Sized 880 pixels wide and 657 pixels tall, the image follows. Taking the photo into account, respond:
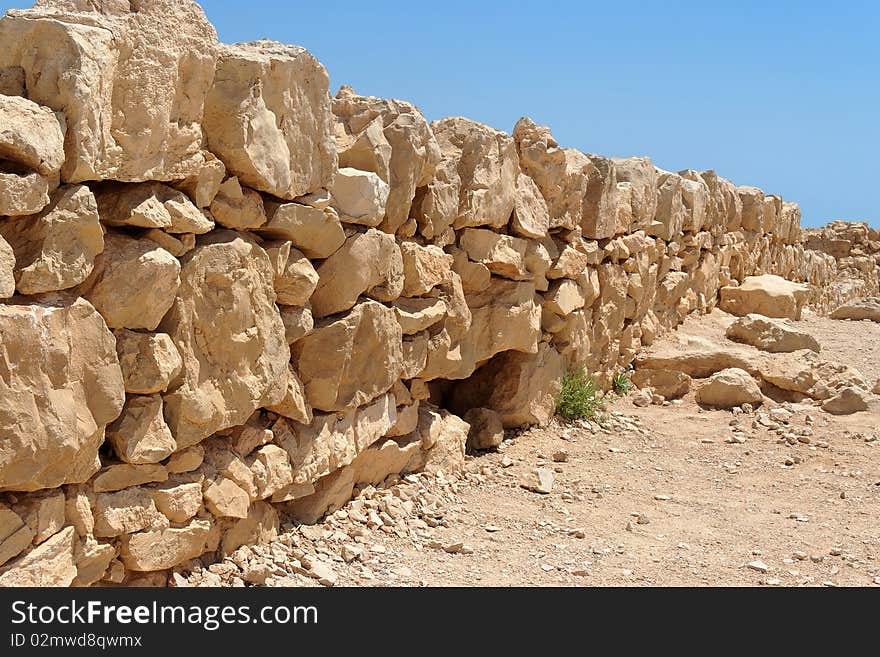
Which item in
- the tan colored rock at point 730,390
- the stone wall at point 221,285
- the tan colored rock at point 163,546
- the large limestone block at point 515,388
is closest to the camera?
the stone wall at point 221,285

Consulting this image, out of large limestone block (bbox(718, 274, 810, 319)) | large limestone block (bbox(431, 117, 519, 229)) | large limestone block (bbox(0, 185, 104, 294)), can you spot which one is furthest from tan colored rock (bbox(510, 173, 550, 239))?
large limestone block (bbox(718, 274, 810, 319))

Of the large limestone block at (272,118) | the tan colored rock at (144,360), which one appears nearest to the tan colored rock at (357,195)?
the large limestone block at (272,118)

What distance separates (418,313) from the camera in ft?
17.1

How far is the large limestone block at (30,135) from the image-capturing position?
9.25ft

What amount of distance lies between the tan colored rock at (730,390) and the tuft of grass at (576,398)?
42.3 inches

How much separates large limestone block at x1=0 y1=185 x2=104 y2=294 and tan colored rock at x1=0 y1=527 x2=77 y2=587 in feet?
2.80

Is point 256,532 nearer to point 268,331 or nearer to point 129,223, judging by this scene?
point 268,331

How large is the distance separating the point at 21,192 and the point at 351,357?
2060 millimetres

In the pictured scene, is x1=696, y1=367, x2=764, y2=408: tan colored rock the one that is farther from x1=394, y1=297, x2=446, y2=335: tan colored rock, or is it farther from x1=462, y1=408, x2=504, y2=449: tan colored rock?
x1=394, y1=297, x2=446, y2=335: tan colored rock

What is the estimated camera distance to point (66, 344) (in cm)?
308

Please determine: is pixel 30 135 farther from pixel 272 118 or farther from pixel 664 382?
pixel 664 382

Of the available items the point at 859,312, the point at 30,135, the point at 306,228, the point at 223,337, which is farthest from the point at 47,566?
the point at 859,312

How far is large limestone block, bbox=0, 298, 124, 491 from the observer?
2908mm

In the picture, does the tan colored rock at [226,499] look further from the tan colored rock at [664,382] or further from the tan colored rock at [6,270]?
the tan colored rock at [664,382]
